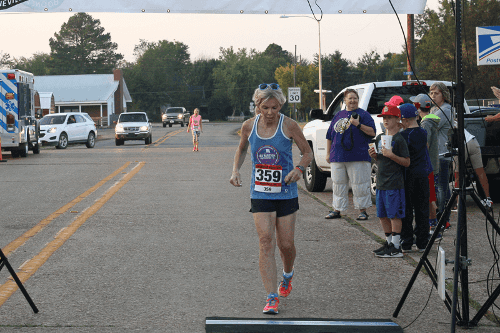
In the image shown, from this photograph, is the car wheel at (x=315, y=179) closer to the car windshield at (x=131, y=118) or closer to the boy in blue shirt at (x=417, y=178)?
the boy in blue shirt at (x=417, y=178)

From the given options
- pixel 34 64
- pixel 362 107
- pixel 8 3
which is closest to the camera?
pixel 8 3

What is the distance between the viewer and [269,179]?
17.3 ft

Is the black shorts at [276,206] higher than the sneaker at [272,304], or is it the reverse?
the black shorts at [276,206]

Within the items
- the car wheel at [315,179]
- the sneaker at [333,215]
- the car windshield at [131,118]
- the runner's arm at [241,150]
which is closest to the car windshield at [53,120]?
the car windshield at [131,118]

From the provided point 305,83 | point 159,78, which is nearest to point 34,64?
point 159,78

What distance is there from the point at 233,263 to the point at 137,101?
119 metres

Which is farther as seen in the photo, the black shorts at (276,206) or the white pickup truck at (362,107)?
the white pickup truck at (362,107)

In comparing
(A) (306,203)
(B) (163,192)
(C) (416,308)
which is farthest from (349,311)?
(B) (163,192)

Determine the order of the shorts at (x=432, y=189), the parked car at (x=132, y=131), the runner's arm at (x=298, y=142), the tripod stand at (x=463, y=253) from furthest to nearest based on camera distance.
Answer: the parked car at (x=132, y=131) → the shorts at (x=432, y=189) → the runner's arm at (x=298, y=142) → the tripod stand at (x=463, y=253)

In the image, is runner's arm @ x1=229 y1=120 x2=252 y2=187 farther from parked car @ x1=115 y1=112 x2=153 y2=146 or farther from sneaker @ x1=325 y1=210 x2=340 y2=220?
parked car @ x1=115 y1=112 x2=153 y2=146

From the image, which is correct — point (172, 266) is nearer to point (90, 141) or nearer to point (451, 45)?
point (90, 141)

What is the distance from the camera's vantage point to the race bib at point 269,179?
17.3 feet

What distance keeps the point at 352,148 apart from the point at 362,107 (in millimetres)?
1850

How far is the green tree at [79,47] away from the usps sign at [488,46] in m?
124
